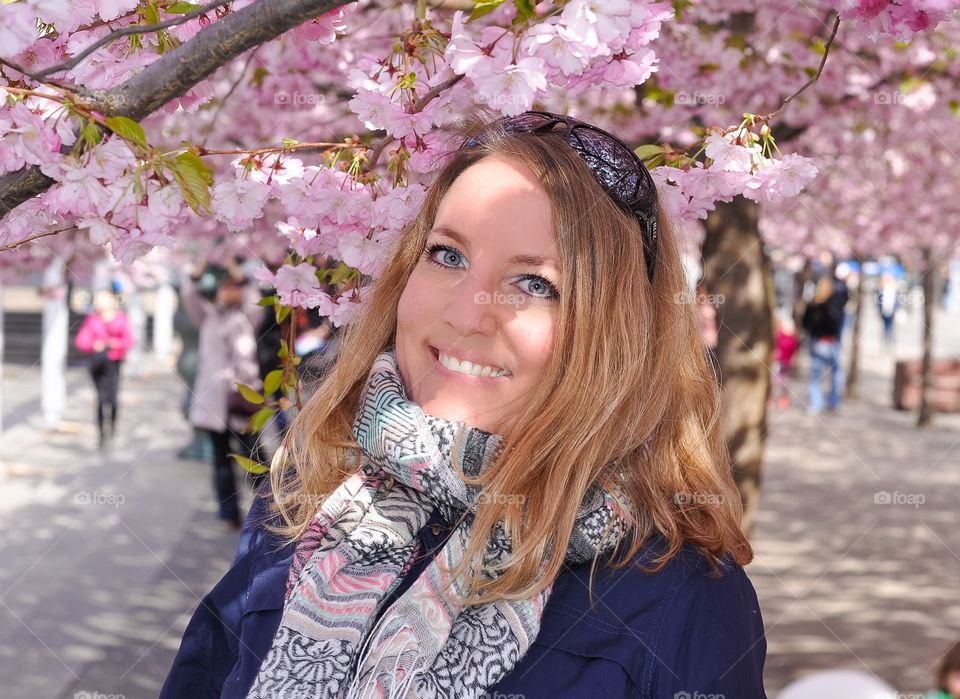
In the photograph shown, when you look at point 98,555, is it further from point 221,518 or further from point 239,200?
point 239,200

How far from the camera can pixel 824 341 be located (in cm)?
1523

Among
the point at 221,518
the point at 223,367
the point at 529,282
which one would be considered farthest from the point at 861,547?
the point at 529,282

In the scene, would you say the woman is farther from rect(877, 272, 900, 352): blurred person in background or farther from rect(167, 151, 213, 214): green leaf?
rect(877, 272, 900, 352): blurred person in background

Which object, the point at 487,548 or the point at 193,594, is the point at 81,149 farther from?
the point at 193,594

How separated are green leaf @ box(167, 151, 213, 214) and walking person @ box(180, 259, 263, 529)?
654 cm

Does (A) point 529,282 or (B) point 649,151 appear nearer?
(A) point 529,282

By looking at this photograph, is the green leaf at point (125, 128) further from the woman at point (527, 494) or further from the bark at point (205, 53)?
the woman at point (527, 494)

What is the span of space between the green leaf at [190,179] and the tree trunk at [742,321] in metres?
4.15

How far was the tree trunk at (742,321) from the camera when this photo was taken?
541 centimetres

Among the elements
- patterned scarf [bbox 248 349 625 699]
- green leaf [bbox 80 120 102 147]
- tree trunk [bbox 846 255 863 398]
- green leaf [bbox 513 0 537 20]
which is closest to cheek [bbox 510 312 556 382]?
patterned scarf [bbox 248 349 625 699]

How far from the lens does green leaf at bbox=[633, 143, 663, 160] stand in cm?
209

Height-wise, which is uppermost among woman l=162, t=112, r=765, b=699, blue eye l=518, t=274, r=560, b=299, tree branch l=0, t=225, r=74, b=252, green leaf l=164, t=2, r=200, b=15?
green leaf l=164, t=2, r=200, b=15

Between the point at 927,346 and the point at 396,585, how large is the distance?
12414 mm

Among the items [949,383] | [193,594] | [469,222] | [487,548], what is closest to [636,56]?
[469,222]
